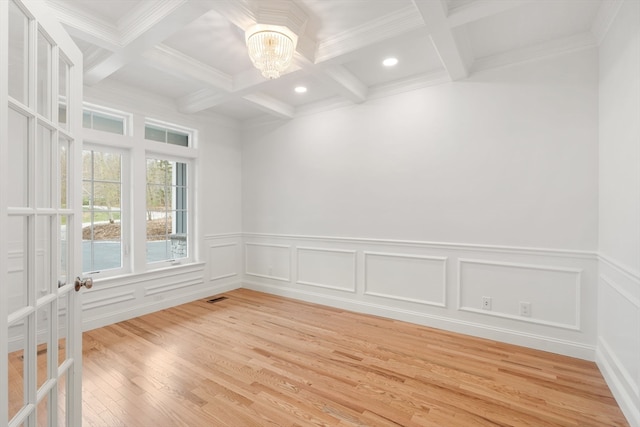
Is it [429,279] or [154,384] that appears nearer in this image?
[154,384]

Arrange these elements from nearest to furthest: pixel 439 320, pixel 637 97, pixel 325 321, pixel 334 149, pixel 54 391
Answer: pixel 54 391 < pixel 637 97 < pixel 439 320 < pixel 325 321 < pixel 334 149

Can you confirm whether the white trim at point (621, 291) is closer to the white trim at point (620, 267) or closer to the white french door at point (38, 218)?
the white trim at point (620, 267)

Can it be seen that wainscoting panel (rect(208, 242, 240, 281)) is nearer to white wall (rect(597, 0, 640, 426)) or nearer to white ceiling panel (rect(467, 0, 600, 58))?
white ceiling panel (rect(467, 0, 600, 58))

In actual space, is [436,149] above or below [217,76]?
below

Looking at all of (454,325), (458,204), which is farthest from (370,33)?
(454,325)

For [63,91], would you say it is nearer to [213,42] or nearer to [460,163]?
[213,42]

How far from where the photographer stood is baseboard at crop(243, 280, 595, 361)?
261cm

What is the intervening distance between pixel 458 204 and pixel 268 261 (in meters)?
2.85

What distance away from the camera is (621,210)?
6.49ft

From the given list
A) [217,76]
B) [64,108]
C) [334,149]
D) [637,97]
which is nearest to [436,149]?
[334,149]

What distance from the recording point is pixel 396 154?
351cm

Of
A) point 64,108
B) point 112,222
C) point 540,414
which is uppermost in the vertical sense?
point 64,108

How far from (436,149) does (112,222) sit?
3849mm

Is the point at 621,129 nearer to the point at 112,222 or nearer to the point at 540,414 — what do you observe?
the point at 540,414
